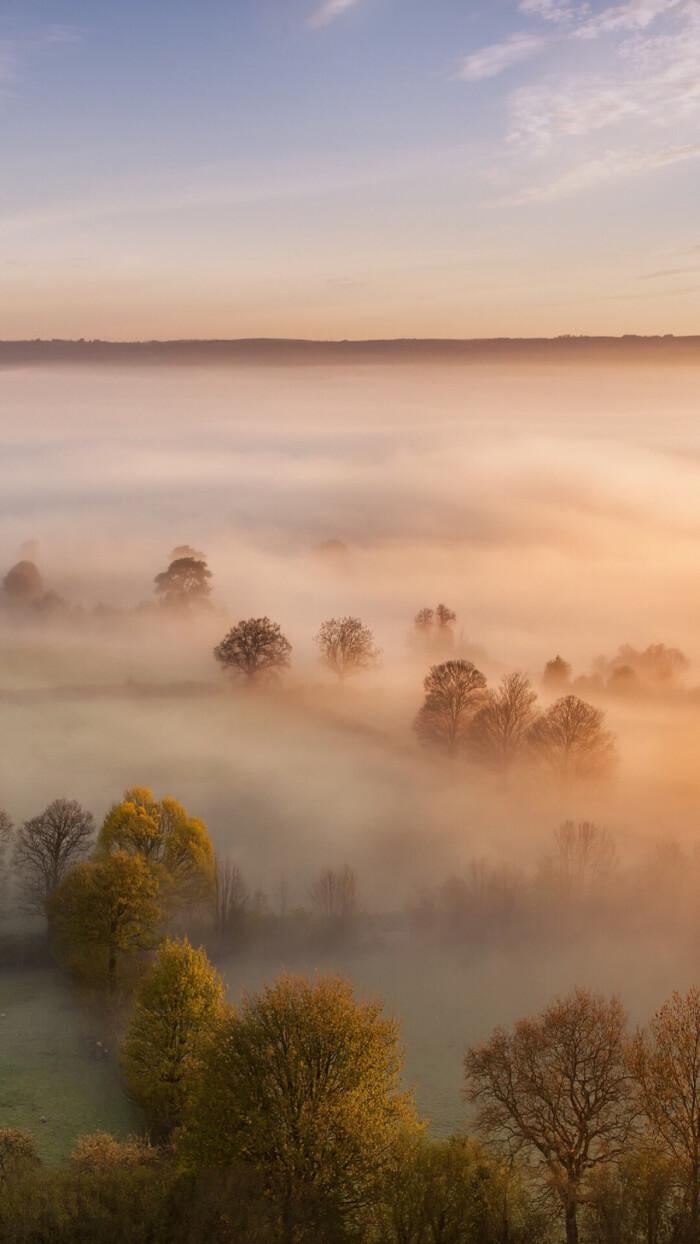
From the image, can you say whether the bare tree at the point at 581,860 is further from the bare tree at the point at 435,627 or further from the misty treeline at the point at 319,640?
the bare tree at the point at 435,627

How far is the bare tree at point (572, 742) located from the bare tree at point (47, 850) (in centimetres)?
2842

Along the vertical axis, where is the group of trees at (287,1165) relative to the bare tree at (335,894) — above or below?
below

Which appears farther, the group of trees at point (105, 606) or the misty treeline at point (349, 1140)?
the group of trees at point (105, 606)

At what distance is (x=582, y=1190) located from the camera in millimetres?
34250

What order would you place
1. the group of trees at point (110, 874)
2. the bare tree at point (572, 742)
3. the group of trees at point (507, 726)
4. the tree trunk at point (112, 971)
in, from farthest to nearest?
the group of trees at point (507, 726) < the bare tree at point (572, 742) < the group of trees at point (110, 874) < the tree trunk at point (112, 971)

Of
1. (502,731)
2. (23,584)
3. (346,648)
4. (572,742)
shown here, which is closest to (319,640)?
(346,648)

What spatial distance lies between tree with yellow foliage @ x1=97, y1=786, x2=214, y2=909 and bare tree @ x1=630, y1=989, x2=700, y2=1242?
2625cm

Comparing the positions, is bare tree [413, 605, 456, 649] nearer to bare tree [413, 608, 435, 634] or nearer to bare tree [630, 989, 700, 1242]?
bare tree [413, 608, 435, 634]

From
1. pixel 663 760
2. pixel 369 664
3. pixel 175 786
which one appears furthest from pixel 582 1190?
pixel 369 664

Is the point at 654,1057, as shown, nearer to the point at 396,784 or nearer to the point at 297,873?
the point at 297,873

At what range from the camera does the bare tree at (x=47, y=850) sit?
185 ft

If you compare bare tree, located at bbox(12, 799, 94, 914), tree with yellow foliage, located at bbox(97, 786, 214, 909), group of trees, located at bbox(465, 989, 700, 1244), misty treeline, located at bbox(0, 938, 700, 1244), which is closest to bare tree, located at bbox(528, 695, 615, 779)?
tree with yellow foliage, located at bbox(97, 786, 214, 909)

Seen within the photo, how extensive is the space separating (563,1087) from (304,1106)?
7862 millimetres

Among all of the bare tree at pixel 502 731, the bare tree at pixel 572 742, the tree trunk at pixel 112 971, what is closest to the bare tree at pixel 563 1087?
the tree trunk at pixel 112 971
